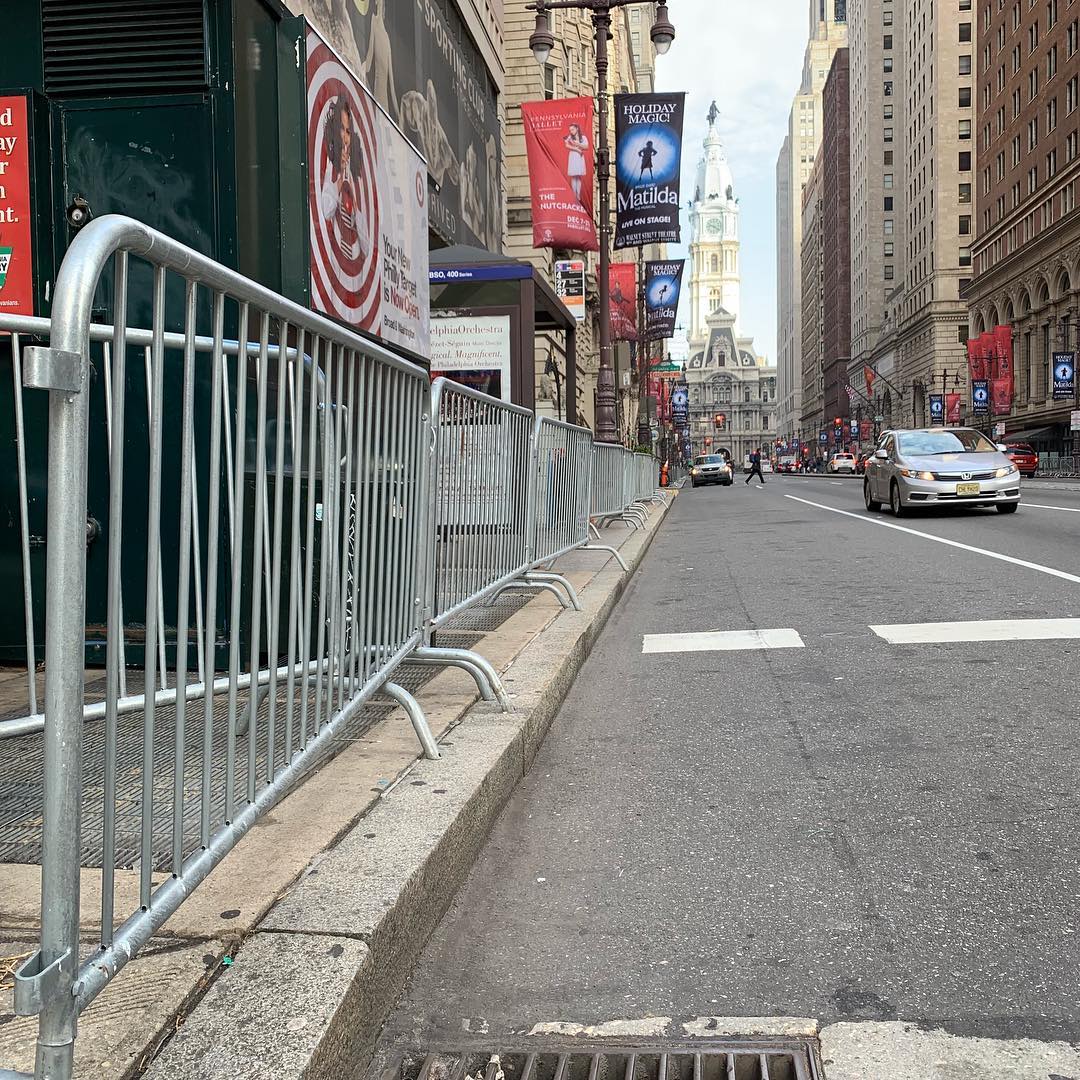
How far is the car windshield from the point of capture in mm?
18828

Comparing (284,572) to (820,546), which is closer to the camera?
(284,572)

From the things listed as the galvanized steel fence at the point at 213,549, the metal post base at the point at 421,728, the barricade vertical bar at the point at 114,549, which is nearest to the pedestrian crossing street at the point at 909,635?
the galvanized steel fence at the point at 213,549

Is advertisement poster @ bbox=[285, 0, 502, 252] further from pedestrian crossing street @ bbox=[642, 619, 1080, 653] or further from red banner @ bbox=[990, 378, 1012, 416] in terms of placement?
red banner @ bbox=[990, 378, 1012, 416]

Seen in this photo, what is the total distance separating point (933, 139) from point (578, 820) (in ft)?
363

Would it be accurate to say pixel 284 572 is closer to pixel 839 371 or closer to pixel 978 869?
pixel 978 869

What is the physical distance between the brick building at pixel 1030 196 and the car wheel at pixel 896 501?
158 feet

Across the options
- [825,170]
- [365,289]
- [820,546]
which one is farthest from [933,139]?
[365,289]

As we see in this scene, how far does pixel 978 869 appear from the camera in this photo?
3191 mm

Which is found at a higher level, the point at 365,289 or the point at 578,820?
the point at 365,289

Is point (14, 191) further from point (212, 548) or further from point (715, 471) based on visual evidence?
point (715, 471)

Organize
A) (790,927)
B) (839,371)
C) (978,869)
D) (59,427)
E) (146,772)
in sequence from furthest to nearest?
(839,371) → (978,869) → (790,927) → (146,772) → (59,427)

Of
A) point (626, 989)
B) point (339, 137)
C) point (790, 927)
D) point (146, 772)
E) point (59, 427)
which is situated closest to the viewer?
point (59, 427)

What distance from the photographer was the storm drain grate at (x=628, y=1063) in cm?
219

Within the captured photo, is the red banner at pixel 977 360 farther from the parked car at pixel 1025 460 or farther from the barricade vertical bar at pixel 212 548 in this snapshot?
the barricade vertical bar at pixel 212 548
